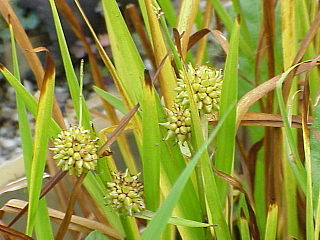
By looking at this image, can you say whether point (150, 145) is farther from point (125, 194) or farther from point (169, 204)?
point (169, 204)

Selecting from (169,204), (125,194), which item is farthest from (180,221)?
(169,204)

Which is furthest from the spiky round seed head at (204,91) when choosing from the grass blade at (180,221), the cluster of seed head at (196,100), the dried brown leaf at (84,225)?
the dried brown leaf at (84,225)

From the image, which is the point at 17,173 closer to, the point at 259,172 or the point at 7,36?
the point at 259,172

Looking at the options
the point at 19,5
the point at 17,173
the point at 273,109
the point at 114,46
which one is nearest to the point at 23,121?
the point at 114,46

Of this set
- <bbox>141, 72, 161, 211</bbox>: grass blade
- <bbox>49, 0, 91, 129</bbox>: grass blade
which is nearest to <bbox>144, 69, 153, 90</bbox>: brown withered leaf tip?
<bbox>141, 72, 161, 211</bbox>: grass blade

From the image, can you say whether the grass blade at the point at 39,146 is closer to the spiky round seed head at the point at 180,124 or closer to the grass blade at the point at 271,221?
the spiky round seed head at the point at 180,124

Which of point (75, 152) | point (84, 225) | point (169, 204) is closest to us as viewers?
point (169, 204)

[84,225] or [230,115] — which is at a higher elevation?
[230,115]

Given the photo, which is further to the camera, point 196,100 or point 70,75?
point 70,75

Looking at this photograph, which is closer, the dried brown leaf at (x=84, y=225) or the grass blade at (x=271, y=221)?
the grass blade at (x=271, y=221)
